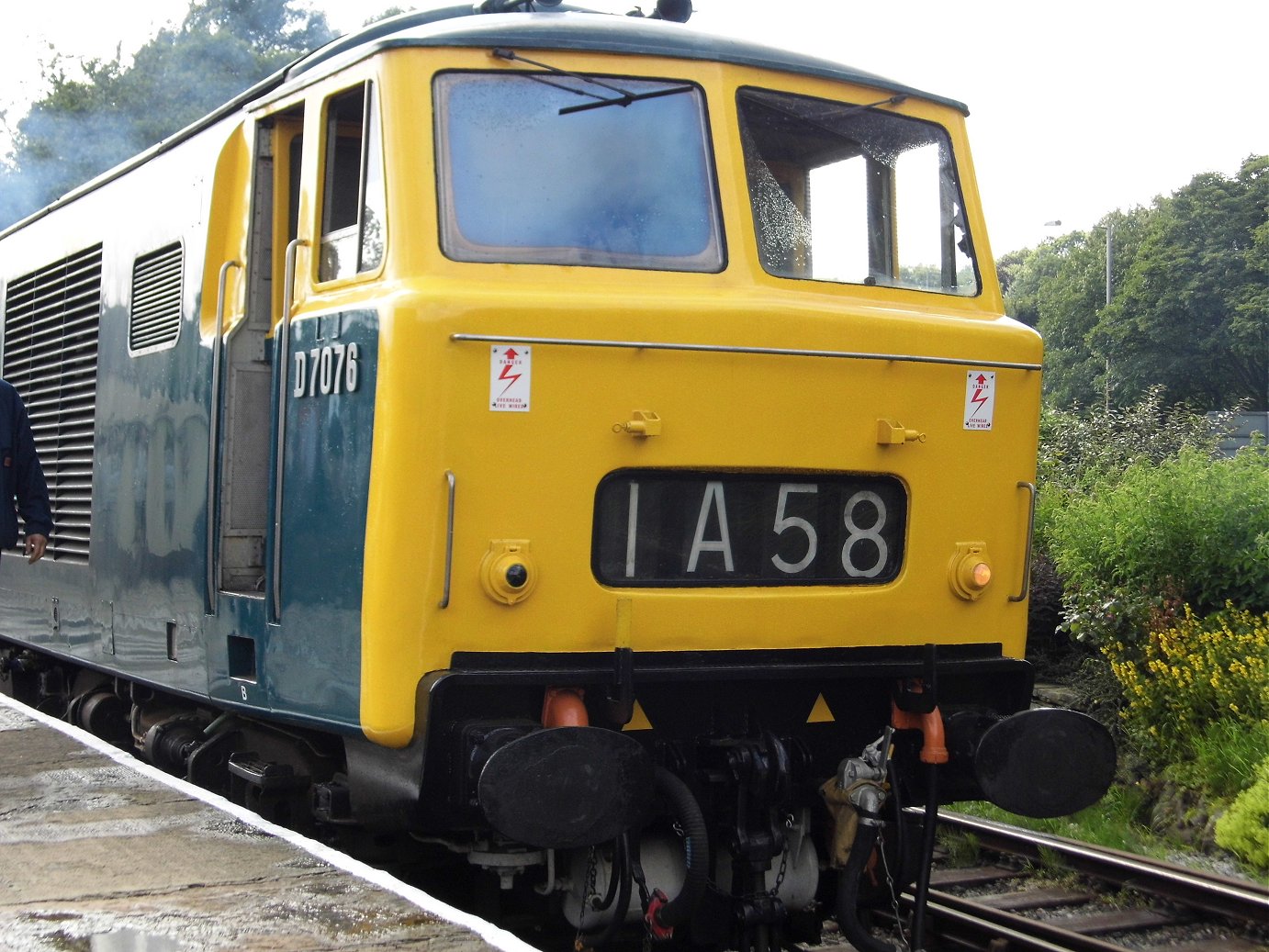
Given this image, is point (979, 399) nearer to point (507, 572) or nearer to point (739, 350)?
point (739, 350)

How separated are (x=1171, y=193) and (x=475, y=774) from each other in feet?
155

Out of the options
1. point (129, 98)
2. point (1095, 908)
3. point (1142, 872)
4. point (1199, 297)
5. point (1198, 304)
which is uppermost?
point (129, 98)

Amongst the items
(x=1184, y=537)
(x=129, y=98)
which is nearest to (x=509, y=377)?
(x=1184, y=537)

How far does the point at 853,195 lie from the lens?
206 inches

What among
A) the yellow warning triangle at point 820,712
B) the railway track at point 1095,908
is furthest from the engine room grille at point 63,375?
the railway track at point 1095,908

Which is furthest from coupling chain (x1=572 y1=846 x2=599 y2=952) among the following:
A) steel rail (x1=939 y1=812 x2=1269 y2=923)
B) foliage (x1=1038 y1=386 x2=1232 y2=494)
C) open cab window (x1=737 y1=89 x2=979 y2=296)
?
foliage (x1=1038 y1=386 x2=1232 y2=494)

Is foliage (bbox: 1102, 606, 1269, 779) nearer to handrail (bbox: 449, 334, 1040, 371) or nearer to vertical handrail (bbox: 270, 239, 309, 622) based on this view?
handrail (bbox: 449, 334, 1040, 371)

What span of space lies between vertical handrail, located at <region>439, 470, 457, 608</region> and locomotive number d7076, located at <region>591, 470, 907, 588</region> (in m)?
0.44

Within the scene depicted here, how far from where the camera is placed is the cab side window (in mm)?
4523

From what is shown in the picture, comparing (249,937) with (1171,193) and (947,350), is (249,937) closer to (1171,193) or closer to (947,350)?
(947,350)

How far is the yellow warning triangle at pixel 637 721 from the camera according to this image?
457 centimetres

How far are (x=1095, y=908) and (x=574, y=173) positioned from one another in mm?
3975

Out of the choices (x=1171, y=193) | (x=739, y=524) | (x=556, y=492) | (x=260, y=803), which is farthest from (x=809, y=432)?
(x=1171, y=193)

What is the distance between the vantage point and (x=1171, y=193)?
4712 cm
